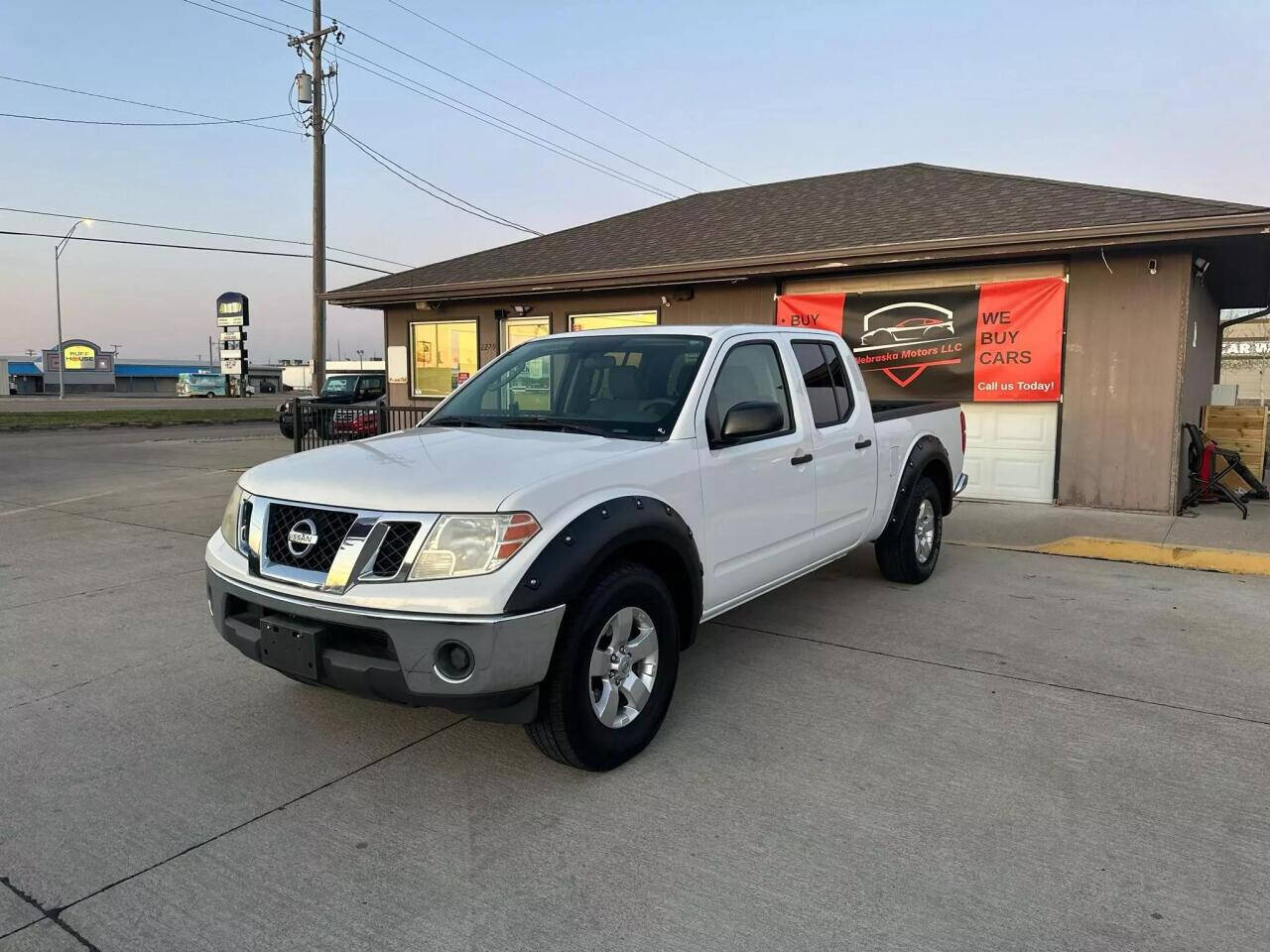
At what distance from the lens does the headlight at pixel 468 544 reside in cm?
305

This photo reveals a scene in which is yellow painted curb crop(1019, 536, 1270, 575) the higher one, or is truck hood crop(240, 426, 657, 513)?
truck hood crop(240, 426, 657, 513)

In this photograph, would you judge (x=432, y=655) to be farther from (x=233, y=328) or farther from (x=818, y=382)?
(x=233, y=328)

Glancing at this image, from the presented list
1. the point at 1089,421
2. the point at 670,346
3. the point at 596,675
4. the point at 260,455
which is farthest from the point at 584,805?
the point at 260,455

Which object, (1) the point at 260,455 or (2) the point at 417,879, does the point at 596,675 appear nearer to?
(2) the point at 417,879

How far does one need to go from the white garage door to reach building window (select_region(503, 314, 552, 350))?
21.7ft

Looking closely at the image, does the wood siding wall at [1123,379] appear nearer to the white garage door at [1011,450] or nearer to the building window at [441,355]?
the white garage door at [1011,450]

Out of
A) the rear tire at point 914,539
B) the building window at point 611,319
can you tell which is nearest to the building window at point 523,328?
the building window at point 611,319

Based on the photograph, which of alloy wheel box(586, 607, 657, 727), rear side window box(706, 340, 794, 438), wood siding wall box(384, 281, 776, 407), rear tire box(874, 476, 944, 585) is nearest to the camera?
alloy wheel box(586, 607, 657, 727)

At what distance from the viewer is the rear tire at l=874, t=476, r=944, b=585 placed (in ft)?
20.4

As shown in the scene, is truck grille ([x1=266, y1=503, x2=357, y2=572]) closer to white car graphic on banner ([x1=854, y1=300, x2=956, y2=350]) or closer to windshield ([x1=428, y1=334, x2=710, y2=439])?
windshield ([x1=428, y1=334, x2=710, y2=439])

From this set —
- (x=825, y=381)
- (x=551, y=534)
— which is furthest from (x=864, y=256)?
(x=551, y=534)

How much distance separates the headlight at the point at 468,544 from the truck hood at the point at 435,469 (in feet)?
0.17

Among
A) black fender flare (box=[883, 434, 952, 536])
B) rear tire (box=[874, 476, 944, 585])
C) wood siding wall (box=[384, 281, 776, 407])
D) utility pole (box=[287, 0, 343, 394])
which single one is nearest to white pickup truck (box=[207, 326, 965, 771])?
black fender flare (box=[883, 434, 952, 536])

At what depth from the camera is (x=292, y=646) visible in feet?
10.5
